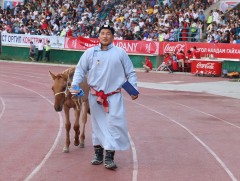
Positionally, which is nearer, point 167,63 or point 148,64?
point 167,63

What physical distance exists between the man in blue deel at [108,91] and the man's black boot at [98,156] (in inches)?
5.6

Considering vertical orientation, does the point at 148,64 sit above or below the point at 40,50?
below

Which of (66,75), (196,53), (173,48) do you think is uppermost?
(66,75)

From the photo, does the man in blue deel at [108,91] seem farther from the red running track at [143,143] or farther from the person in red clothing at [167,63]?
the person in red clothing at [167,63]

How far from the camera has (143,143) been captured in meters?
10.4

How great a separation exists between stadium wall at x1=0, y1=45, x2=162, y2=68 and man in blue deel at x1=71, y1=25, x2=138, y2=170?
977 inches

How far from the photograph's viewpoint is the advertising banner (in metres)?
37.3

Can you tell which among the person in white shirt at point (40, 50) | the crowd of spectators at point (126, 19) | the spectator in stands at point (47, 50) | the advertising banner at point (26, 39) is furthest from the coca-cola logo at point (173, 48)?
the person in white shirt at point (40, 50)

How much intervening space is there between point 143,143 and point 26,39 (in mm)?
29920

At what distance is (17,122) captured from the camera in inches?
504

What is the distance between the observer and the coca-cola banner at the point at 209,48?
2942cm

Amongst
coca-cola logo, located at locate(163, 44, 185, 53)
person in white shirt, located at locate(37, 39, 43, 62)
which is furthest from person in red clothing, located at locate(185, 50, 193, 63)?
person in white shirt, located at locate(37, 39, 43, 62)

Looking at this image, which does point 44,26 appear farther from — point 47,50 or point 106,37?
point 106,37

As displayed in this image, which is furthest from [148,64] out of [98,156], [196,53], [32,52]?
[98,156]
